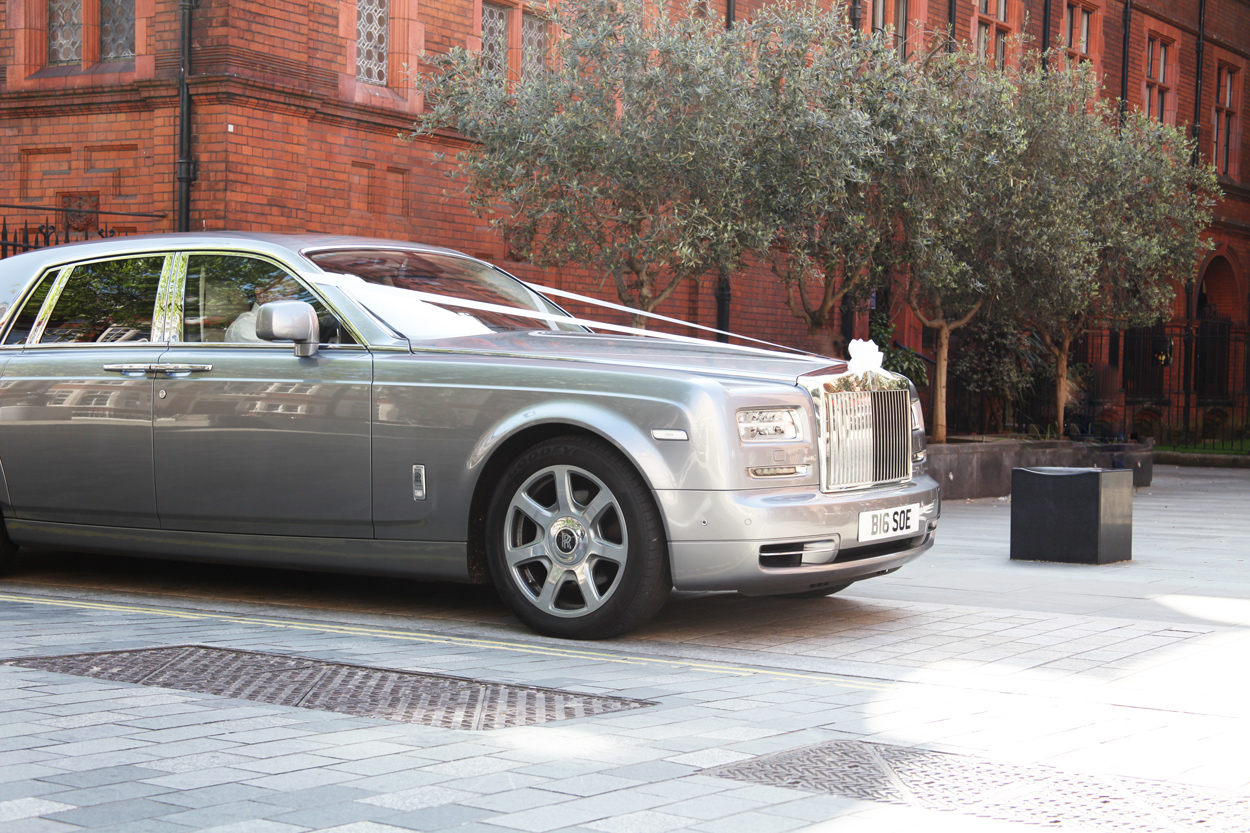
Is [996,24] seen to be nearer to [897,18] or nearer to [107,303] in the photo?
[897,18]

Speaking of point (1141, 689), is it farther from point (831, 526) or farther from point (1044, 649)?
point (831, 526)

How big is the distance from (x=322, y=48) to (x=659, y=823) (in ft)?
39.1

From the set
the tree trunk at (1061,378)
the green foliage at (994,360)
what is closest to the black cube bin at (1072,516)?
the tree trunk at (1061,378)

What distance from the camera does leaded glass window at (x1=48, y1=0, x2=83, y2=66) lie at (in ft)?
47.3

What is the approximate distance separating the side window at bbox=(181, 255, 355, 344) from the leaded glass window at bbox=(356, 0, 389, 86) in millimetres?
8095

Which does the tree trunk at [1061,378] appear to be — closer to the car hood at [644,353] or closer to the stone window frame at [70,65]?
the stone window frame at [70,65]

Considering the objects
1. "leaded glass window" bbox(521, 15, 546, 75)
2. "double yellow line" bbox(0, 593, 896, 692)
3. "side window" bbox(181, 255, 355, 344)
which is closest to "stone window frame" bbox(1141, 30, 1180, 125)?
"leaded glass window" bbox(521, 15, 546, 75)

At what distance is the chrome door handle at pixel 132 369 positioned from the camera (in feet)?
22.4

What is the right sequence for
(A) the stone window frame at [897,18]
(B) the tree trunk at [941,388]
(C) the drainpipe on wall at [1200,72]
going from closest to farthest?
(B) the tree trunk at [941,388] → (A) the stone window frame at [897,18] → (C) the drainpipe on wall at [1200,72]

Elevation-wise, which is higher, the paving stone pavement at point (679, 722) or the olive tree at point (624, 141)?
the olive tree at point (624, 141)

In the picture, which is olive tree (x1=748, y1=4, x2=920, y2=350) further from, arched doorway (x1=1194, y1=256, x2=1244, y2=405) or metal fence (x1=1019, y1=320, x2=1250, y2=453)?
arched doorway (x1=1194, y1=256, x2=1244, y2=405)

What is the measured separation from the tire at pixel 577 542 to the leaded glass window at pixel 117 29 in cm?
987

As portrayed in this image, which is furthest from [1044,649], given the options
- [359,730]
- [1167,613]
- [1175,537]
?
[1175,537]

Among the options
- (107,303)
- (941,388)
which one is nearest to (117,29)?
(107,303)
